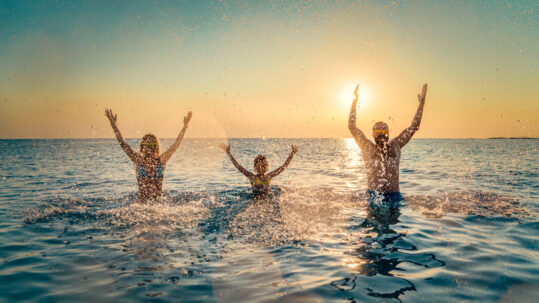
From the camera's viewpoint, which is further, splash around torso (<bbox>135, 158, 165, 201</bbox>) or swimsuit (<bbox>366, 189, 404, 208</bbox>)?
swimsuit (<bbox>366, 189, 404, 208</bbox>)

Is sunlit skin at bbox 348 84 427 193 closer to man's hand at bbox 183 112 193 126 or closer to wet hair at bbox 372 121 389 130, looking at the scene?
wet hair at bbox 372 121 389 130

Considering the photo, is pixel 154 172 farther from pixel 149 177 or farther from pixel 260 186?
pixel 260 186

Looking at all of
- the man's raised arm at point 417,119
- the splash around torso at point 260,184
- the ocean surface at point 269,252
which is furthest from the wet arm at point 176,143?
the man's raised arm at point 417,119

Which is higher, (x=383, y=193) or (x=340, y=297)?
(x=383, y=193)

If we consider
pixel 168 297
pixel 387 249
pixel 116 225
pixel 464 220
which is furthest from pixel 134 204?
pixel 464 220

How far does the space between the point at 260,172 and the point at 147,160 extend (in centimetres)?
359

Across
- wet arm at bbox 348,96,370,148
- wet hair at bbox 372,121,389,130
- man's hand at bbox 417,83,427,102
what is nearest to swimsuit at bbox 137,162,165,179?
wet arm at bbox 348,96,370,148

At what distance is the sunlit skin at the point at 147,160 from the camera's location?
8.73 metres

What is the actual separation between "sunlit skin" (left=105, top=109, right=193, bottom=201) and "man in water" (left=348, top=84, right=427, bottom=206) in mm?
5490

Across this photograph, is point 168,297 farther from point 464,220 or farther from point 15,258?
point 464,220

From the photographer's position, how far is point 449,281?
446cm

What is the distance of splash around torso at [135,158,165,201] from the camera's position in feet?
29.1

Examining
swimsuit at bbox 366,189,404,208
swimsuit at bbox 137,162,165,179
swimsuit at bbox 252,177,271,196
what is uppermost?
swimsuit at bbox 137,162,165,179

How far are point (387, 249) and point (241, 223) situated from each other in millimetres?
3494
